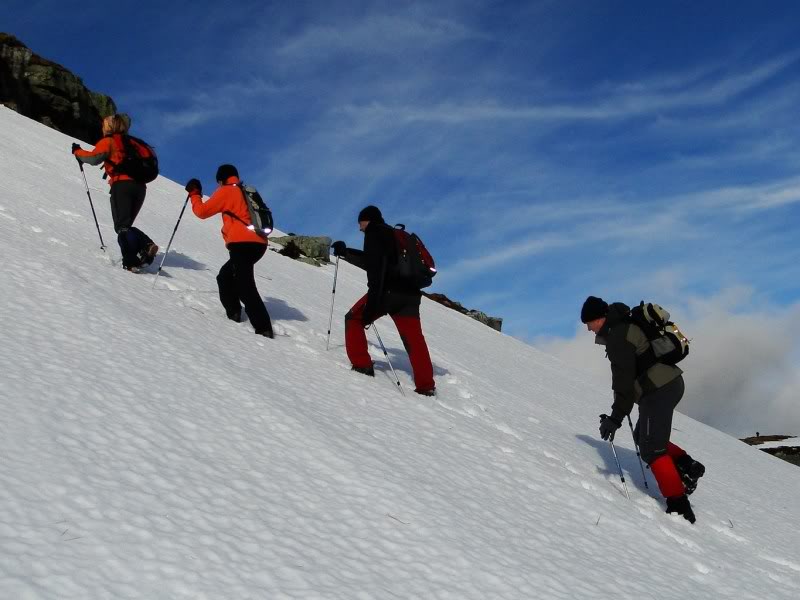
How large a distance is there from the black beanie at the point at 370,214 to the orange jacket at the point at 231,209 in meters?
1.44

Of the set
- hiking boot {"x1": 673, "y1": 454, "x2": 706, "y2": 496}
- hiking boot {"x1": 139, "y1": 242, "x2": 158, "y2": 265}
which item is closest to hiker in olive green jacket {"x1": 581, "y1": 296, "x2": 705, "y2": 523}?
hiking boot {"x1": 673, "y1": 454, "x2": 706, "y2": 496}

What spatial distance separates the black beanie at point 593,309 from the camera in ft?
22.7

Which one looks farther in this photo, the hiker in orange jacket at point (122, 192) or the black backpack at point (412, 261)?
the hiker in orange jacket at point (122, 192)

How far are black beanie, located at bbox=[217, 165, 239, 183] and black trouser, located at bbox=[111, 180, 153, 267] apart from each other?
150 cm

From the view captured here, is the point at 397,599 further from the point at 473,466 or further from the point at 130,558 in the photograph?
the point at 473,466

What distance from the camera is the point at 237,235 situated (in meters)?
8.01

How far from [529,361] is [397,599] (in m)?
14.8

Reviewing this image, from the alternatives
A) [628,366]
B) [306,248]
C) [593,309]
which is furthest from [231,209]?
[306,248]

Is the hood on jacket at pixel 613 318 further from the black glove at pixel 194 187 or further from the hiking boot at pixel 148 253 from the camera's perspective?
the hiking boot at pixel 148 253

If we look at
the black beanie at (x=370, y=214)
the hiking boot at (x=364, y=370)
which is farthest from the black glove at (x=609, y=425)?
the black beanie at (x=370, y=214)

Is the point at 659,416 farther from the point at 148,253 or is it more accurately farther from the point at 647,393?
the point at 148,253

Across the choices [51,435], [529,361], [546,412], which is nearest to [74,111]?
[529,361]

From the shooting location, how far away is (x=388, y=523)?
4027mm

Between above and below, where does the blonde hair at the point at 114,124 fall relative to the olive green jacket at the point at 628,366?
above
